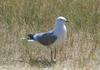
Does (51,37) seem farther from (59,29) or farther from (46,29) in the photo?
(46,29)

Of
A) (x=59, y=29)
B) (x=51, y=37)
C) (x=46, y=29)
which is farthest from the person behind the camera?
(x=46, y=29)

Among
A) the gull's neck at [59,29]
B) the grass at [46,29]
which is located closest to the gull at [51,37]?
the gull's neck at [59,29]

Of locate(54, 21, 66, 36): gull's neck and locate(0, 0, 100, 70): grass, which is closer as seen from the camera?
locate(0, 0, 100, 70): grass

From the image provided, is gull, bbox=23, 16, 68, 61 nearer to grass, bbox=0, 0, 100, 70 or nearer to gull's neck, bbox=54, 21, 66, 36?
gull's neck, bbox=54, 21, 66, 36

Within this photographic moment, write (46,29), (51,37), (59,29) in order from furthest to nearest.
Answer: (46,29) → (59,29) → (51,37)

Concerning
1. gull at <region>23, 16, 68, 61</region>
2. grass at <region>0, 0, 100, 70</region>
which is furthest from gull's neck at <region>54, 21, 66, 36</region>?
grass at <region>0, 0, 100, 70</region>

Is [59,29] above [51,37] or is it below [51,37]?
above

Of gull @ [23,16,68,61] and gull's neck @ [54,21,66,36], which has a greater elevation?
gull's neck @ [54,21,66,36]

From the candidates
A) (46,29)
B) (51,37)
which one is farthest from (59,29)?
(46,29)

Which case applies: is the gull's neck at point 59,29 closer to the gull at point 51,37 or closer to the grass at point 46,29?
the gull at point 51,37

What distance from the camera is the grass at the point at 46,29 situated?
23.0ft

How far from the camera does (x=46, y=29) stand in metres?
8.55

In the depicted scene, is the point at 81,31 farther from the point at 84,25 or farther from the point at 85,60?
the point at 85,60

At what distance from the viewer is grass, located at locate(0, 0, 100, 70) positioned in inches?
276
